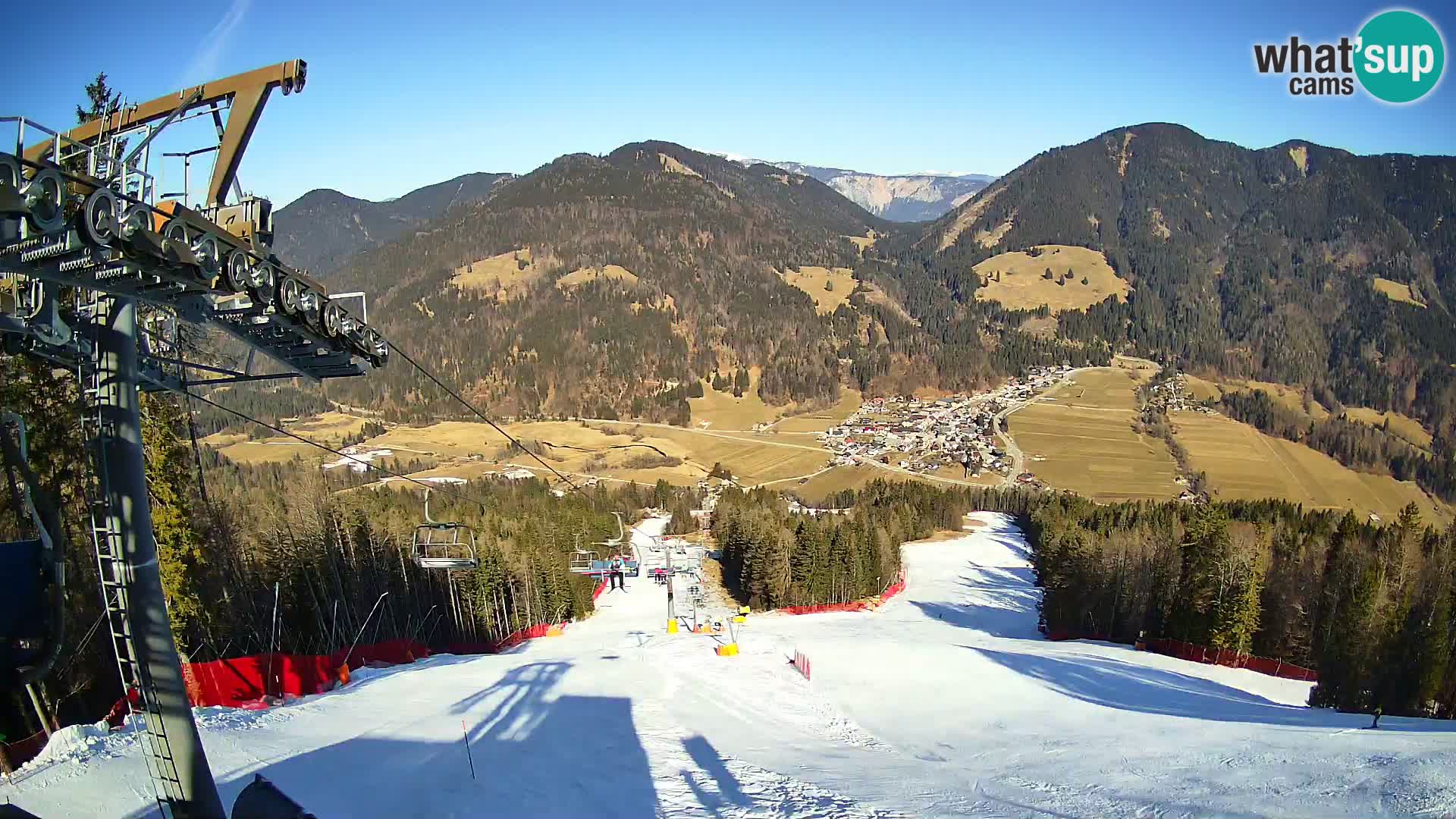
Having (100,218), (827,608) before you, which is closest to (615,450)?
(827,608)

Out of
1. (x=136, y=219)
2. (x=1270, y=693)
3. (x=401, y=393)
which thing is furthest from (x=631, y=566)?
(x=401, y=393)

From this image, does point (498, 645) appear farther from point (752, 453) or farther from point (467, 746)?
point (752, 453)

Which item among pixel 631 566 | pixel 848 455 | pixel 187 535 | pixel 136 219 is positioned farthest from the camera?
pixel 848 455

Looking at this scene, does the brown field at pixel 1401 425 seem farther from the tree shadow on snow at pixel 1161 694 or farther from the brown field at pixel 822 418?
the tree shadow on snow at pixel 1161 694

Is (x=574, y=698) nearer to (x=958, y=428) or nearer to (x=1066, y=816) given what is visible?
(x=1066, y=816)

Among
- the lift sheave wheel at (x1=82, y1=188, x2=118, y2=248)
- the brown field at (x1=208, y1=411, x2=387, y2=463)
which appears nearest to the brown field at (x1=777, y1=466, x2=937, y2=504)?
the brown field at (x1=208, y1=411, x2=387, y2=463)

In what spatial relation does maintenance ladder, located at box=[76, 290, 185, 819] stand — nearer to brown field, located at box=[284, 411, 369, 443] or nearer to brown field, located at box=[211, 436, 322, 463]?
brown field, located at box=[211, 436, 322, 463]
